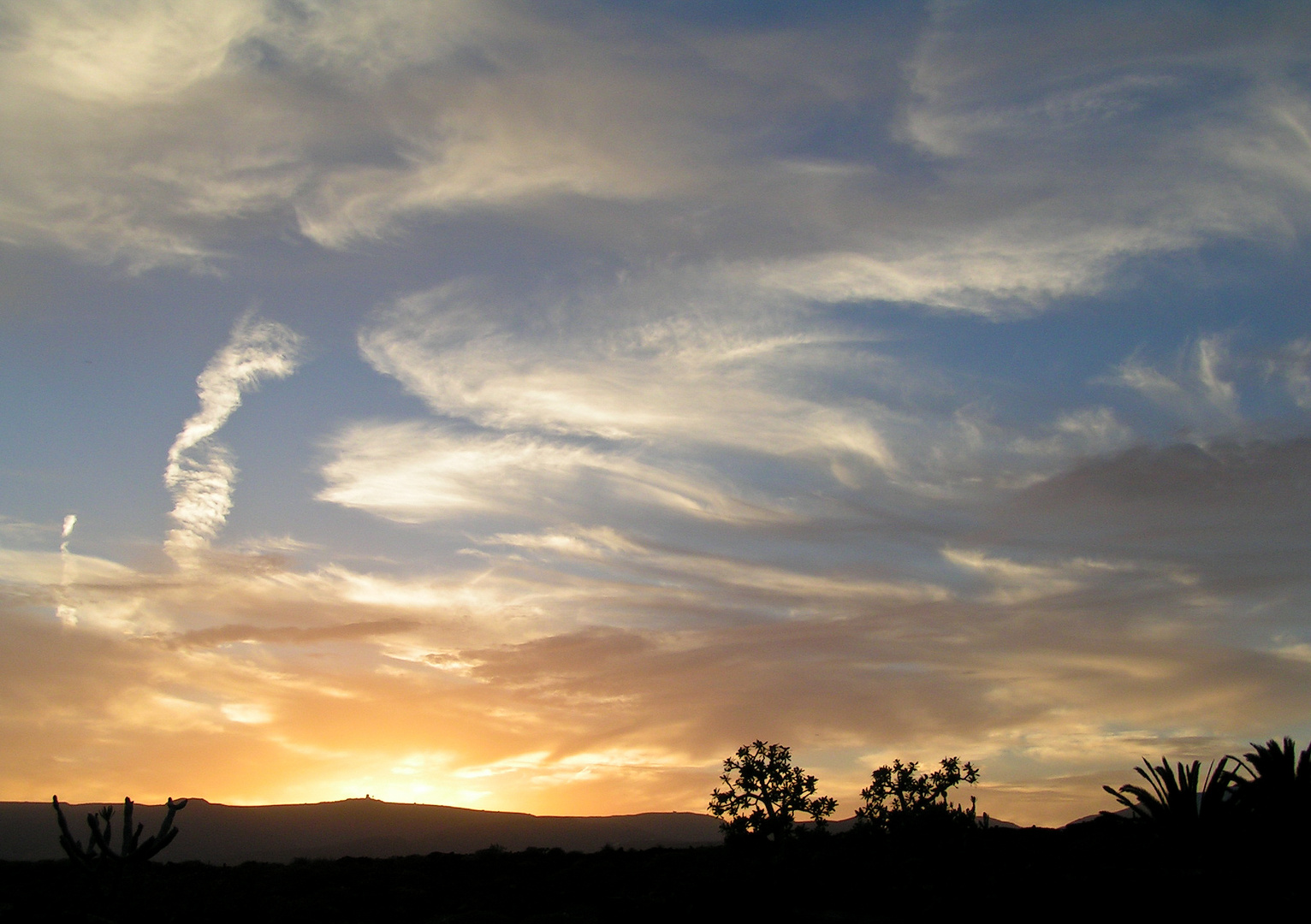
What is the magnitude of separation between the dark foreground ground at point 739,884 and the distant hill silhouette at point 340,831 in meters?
93.8

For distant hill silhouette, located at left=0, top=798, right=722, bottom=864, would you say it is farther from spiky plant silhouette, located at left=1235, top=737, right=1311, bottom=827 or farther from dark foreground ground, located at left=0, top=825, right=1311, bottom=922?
spiky plant silhouette, located at left=1235, top=737, right=1311, bottom=827

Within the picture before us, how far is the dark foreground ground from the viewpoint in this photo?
20.9m

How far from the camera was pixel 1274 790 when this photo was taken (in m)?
23.9

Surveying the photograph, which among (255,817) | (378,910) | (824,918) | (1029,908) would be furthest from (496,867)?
(255,817)

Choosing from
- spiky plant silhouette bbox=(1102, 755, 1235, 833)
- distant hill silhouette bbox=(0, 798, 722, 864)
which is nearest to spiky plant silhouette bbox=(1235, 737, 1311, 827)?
spiky plant silhouette bbox=(1102, 755, 1235, 833)

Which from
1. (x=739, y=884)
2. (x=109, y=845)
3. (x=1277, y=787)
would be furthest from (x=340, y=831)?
(x=1277, y=787)

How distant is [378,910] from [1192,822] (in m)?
27.4

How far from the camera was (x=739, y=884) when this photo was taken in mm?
26016

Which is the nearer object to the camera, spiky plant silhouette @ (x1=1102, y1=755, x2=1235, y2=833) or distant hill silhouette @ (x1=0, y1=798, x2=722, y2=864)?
spiky plant silhouette @ (x1=1102, y1=755, x2=1235, y2=833)

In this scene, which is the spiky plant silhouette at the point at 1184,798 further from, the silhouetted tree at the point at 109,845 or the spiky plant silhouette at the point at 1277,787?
the silhouetted tree at the point at 109,845

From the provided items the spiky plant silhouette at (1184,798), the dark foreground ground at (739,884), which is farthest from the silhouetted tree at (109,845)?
the spiky plant silhouette at (1184,798)

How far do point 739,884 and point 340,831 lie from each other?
158 metres

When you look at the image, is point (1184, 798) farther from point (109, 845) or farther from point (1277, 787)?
point (109, 845)

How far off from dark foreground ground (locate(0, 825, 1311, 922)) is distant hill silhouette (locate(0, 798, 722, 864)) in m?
93.8
